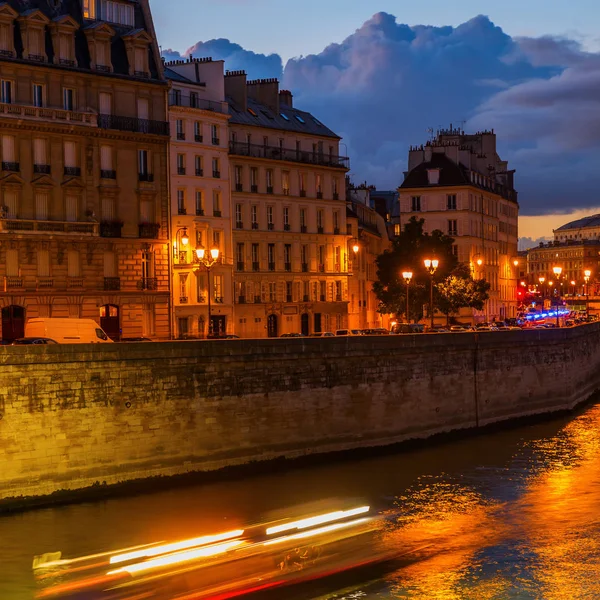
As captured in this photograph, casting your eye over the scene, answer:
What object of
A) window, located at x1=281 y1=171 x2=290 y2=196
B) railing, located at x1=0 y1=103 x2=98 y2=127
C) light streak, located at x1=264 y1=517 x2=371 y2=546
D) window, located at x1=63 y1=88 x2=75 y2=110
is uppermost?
window, located at x1=63 y1=88 x2=75 y2=110

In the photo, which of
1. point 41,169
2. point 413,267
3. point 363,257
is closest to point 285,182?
point 413,267

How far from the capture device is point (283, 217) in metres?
82.4

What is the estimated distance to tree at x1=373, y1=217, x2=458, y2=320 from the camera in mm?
88000

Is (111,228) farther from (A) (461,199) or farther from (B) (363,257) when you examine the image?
(A) (461,199)

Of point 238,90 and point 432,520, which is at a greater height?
point 238,90

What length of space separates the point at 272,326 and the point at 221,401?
133ft

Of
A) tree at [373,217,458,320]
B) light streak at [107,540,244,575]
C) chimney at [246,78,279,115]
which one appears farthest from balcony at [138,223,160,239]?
light streak at [107,540,244,575]

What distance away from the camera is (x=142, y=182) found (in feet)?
206

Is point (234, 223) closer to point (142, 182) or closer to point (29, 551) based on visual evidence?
point (142, 182)

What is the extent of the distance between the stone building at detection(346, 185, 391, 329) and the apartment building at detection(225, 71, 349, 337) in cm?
A: 320

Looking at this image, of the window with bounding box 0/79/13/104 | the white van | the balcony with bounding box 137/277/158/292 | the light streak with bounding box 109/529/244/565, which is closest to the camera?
the light streak with bounding box 109/529/244/565

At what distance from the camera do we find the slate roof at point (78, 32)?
195 feet

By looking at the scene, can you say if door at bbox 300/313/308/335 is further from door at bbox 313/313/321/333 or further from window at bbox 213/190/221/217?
window at bbox 213/190/221/217

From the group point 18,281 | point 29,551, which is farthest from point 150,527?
point 18,281
